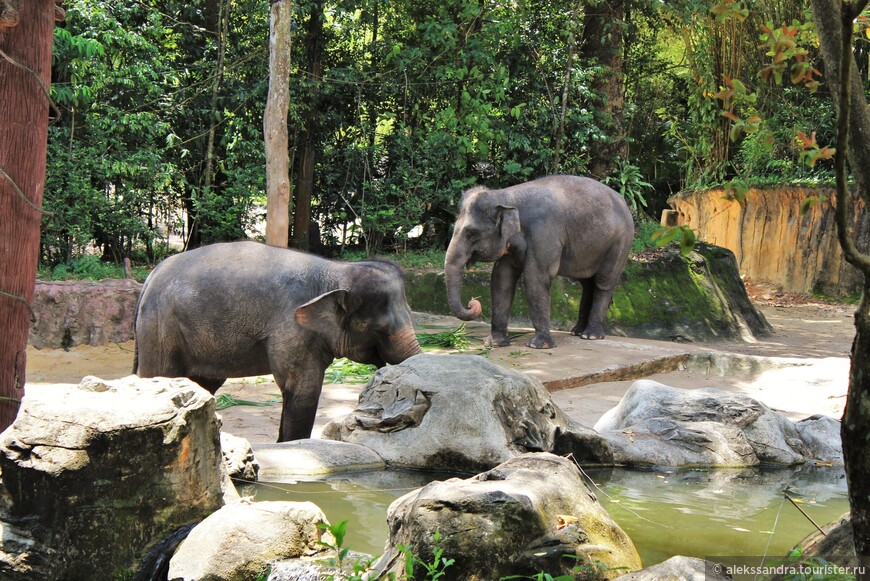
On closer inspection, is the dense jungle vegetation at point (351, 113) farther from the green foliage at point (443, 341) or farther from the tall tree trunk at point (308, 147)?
the green foliage at point (443, 341)

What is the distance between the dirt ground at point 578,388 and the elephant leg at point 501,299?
23 cm

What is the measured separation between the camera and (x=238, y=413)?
23.6ft

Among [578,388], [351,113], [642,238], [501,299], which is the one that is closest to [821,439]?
[578,388]

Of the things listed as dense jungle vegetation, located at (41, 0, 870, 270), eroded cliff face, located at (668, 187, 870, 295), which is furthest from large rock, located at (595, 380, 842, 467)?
eroded cliff face, located at (668, 187, 870, 295)

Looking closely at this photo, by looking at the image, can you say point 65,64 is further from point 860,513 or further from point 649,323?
point 860,513

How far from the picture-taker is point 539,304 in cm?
1054

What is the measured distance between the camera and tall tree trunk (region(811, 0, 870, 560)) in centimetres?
256

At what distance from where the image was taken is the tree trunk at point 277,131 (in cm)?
1048

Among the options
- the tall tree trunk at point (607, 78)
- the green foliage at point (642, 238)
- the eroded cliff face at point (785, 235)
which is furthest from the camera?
the eroded cliff face at point (785, 235)

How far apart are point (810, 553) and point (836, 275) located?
47.4ft

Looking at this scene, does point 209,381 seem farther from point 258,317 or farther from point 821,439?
point 821,439

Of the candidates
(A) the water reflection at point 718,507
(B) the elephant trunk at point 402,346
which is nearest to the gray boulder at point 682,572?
(A) the water reflection at point 718,507

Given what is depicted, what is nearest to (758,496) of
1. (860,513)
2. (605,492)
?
(605,492)

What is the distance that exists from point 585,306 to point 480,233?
2.07 metres
